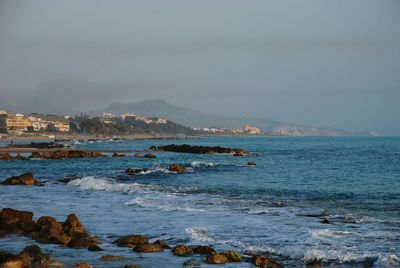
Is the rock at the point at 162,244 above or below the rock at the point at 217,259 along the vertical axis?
below

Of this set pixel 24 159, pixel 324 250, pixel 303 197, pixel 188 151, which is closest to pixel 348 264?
pixel 324 250

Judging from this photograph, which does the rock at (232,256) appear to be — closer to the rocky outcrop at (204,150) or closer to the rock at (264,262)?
the rock at (264,262)

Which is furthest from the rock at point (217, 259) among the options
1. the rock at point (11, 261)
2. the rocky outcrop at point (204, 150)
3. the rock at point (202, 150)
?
the rock at point (202, 150)

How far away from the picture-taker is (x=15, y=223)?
53.5ft

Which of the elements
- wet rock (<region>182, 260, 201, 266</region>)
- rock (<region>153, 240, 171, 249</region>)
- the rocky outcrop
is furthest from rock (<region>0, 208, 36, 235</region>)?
the rocky outcrop

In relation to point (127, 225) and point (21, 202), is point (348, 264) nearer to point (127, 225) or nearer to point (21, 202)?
point (127, 225)

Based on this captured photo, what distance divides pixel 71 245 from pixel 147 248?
2.31 metres

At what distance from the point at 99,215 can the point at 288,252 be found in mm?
9097

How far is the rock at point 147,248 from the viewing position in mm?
12880

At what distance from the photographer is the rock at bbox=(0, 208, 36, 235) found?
15828 mm

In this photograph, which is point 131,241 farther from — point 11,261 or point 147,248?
point 11,261

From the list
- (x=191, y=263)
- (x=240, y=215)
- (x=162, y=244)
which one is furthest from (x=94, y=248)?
(x=240, y=215)

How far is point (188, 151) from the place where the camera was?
9088cm

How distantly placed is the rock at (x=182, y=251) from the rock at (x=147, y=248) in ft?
1.57
